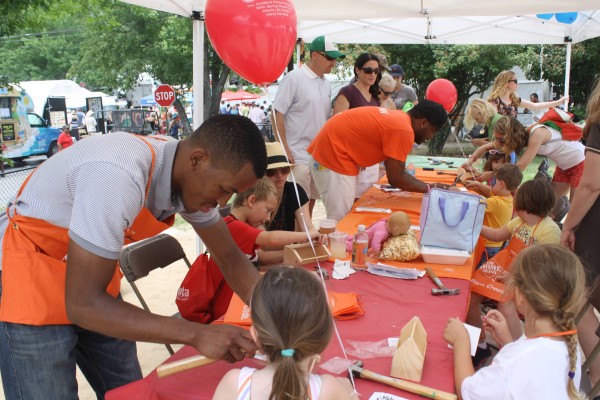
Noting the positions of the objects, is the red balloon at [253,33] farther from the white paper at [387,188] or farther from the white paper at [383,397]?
the white paper at [383,397]

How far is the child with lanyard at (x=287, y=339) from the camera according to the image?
1108 mm

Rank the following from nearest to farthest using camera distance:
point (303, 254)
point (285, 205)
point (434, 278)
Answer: point (434, 278), point (303, 254), point (285, 205)

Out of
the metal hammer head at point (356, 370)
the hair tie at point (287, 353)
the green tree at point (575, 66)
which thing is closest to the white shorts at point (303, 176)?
the metal hammer head at point (356, 370)

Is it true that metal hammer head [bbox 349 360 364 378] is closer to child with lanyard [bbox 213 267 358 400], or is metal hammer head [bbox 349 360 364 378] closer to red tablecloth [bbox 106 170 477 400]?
red tablecloth [bbox 106 170 477 400]

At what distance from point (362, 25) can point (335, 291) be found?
6.17 m

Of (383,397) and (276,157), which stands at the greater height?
(276,157)

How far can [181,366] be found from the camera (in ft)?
4.27

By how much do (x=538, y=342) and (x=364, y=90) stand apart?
11.6 ft

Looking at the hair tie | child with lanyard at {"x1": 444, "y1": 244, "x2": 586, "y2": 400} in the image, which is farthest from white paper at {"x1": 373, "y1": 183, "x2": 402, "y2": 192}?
the hair tie

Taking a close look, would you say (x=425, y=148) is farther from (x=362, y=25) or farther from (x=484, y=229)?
(x=484, y=229)

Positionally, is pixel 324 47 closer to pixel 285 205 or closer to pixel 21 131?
pixel 285 205

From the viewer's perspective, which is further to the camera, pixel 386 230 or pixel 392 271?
pixel 386 230

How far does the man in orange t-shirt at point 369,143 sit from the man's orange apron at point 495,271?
2.94 ft

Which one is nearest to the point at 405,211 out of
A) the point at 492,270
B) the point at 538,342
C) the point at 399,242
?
the point at 492,270
